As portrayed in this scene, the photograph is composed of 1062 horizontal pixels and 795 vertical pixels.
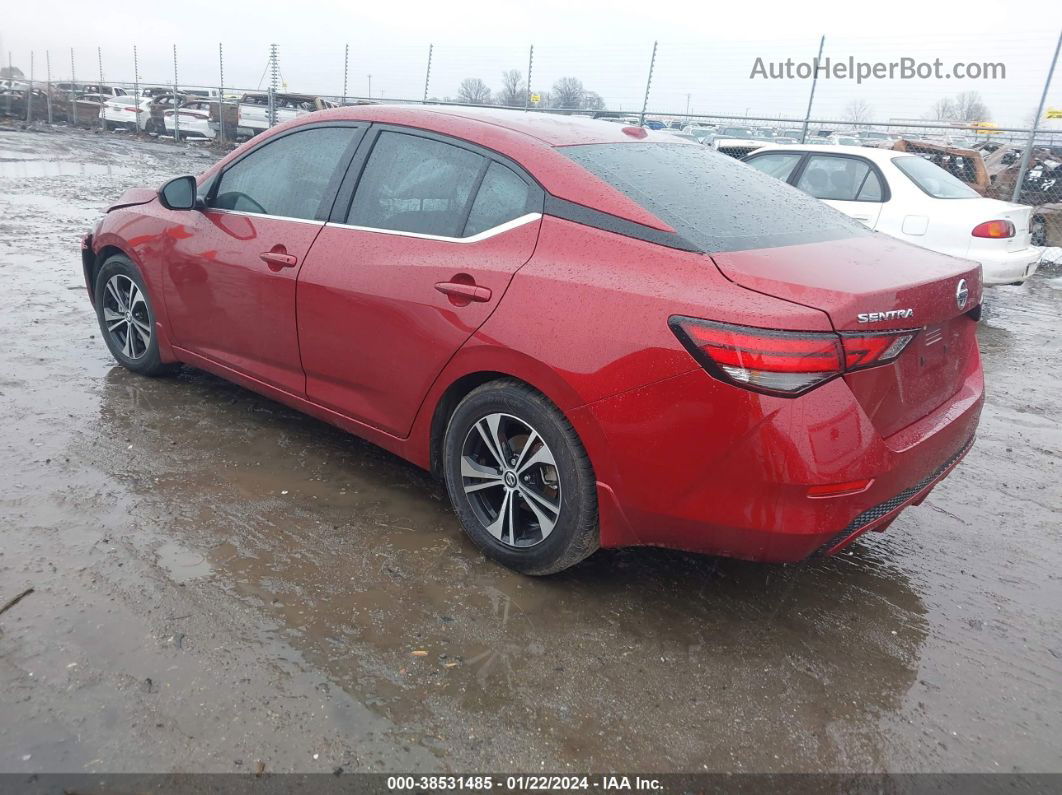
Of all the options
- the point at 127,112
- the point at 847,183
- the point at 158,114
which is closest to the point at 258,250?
the point at 847,183

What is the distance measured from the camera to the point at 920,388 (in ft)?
8.59

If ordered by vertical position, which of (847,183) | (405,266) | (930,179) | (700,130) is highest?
(700,130)

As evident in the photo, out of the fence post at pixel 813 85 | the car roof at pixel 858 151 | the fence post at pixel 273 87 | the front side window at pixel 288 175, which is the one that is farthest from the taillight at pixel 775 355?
the fence post at pixel 273 87

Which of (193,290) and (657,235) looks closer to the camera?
(657,235)

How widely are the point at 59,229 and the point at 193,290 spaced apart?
6.40m

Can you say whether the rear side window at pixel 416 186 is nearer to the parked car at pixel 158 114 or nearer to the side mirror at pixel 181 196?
the side mirror at pixel 181 196

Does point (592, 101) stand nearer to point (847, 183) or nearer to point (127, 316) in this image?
point (847, 183)

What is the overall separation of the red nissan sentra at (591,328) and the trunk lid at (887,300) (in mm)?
Result: 11

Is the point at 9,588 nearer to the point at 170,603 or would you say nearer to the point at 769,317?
the point at 170,603

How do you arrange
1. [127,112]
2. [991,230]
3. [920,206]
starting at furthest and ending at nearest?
1. [127,112]
2. [920,206]
3. [991,230]

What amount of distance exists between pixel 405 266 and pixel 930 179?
6627mm

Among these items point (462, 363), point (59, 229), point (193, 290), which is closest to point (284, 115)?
point (59, 229)

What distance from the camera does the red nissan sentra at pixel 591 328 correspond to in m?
2.33

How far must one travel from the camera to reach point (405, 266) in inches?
121
